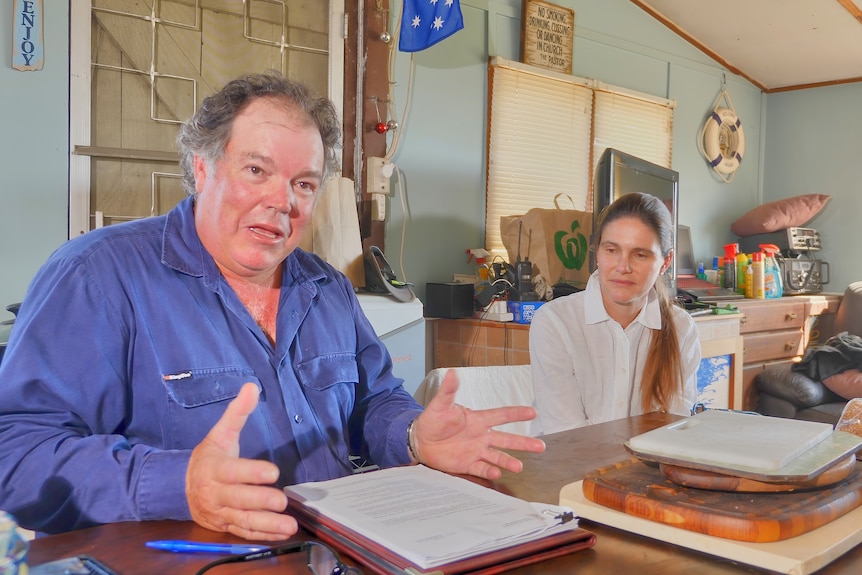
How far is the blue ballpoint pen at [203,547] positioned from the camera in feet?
2.55

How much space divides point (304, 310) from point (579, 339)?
936 millimetres

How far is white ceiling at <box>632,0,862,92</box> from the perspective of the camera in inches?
181

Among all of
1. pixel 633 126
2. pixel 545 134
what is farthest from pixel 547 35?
pixel 633 126

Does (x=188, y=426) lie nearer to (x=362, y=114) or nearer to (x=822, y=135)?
(x=362, y=114)

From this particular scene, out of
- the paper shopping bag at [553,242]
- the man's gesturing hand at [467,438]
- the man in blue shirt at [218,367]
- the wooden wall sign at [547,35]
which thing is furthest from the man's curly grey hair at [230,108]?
the wooden wall sign at [547,35]

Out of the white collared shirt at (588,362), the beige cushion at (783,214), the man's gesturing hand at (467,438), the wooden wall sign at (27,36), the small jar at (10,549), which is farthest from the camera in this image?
the beige cushion at (783,214)

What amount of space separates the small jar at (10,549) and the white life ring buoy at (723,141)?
17.8 ft

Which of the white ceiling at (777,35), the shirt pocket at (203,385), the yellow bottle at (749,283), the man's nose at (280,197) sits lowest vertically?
the shirt pocket at (203,385)

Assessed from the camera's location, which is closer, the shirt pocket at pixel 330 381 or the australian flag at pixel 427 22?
the shirt pocket at pixel 330 381

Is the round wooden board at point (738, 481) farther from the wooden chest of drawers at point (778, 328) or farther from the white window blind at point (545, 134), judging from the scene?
the wooden chest of drawers at point (778, 328)

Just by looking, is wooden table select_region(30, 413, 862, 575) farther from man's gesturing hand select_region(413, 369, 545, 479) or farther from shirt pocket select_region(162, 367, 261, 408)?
shirt pocket select_region(162, 367, 261, 408)

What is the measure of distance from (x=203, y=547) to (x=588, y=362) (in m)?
1.44

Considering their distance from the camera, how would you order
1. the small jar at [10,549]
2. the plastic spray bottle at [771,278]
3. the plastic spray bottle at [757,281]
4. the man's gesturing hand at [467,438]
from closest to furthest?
1. the small jar at [10,549]
2. the man's gesturing hand at [467,438]
3. the plastic spray bottle at [757,281]
4. the plastic spray bottle at [771,278]

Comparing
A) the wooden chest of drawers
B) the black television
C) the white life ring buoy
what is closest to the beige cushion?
the white life ring buoy
